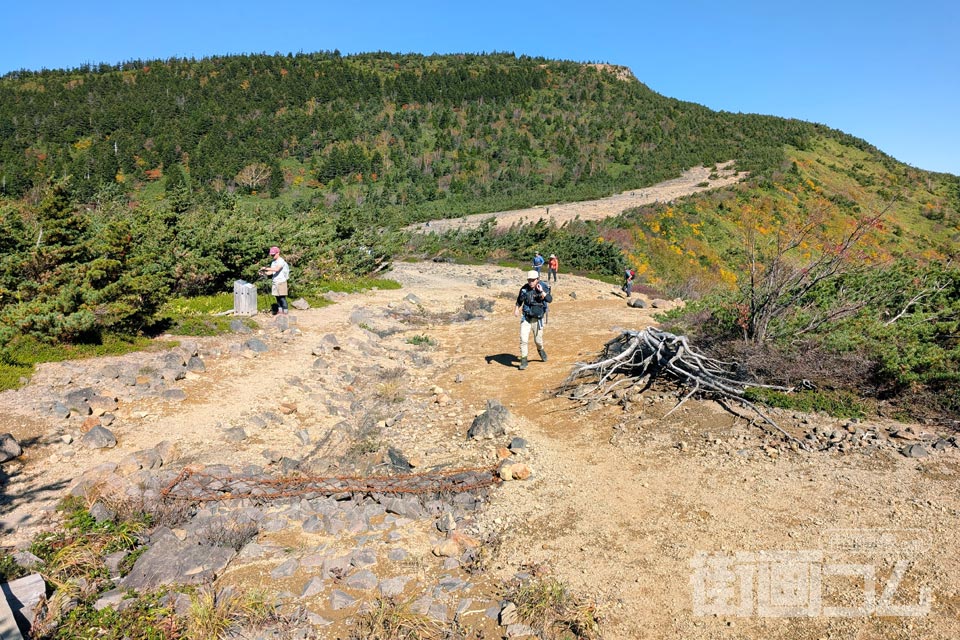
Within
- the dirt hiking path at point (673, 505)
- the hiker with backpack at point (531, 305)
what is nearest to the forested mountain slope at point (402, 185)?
the dirt hiking path at point (673, 505)

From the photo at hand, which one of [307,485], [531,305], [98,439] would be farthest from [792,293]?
[98,439]

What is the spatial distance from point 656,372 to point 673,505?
9.37ft

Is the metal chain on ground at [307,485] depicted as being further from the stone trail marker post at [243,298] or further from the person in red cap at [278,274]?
the stone trail marker post at [243,298]

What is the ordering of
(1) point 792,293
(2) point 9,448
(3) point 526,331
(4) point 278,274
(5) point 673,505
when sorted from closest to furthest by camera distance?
(5) point 673,505, (2) point 9,448, (1) point 792,293, (3) point 526,331, (4) point 278,274

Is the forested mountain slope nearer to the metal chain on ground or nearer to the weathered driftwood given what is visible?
the weathered driftwood

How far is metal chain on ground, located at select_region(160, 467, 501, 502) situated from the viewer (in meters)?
5.02

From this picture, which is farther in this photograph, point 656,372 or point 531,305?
point 531,305

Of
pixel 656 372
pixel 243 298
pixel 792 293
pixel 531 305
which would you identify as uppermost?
pixel 792 293

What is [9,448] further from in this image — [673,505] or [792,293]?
[792,293]

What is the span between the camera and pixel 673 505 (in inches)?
196

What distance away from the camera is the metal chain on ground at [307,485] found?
5020mm

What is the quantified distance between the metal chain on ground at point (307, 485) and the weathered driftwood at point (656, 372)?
2.63 meters

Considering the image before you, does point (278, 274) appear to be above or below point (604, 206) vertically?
below

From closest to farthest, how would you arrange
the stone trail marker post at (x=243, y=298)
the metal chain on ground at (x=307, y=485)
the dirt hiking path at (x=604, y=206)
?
1. the metal chain on ground at (x=307, y=485)
2. the stone trail marker post at (x=243, y=298)
3. the dirt hiking path at (x=604, y=206)
